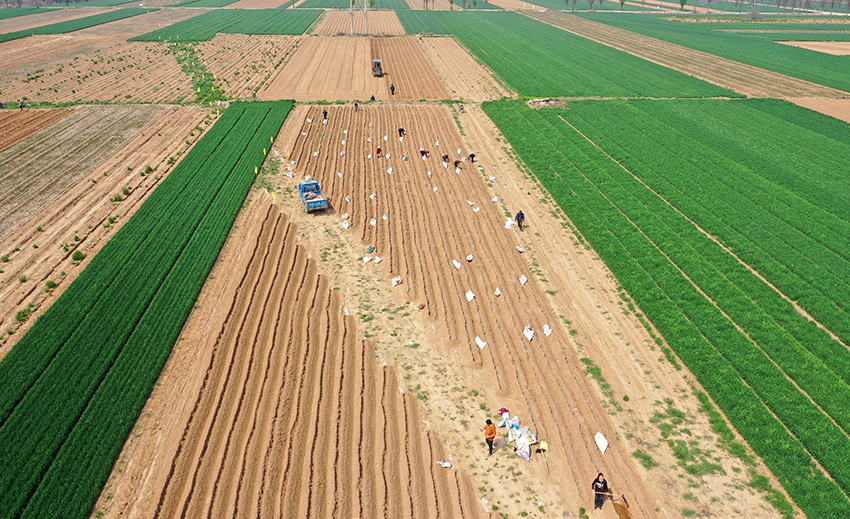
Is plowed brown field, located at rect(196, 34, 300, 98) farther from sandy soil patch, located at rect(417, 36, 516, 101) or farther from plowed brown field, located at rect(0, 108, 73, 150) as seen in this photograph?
sandy soil patch, located at rect(417, 36, 516, 101)

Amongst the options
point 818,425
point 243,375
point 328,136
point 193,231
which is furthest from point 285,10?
point 818,425

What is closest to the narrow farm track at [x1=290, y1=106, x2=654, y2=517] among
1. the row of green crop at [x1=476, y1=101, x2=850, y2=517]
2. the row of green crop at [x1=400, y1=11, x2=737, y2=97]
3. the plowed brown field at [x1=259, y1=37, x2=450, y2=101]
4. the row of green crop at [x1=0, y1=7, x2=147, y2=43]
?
the row of green crop at [x1=476, y1=101, x2=850, y2=517]

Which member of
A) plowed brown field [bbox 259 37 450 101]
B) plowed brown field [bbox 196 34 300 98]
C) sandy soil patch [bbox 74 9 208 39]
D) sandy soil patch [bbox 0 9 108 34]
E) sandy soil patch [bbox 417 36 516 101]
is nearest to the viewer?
plowed brown field [bbox 259 37 450 101]

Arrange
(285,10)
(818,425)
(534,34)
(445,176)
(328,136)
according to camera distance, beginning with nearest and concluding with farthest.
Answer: (818,425) < (445,176) < (328,136) < (534,34) < (285,10)

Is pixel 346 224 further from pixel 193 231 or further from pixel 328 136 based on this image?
pixel 328 136

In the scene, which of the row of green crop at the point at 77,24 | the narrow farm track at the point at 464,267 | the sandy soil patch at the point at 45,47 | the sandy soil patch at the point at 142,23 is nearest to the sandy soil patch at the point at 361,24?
the sandy soil patch at the point at 142,23

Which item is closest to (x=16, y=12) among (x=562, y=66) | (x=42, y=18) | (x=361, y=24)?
(x=42, y=18)
